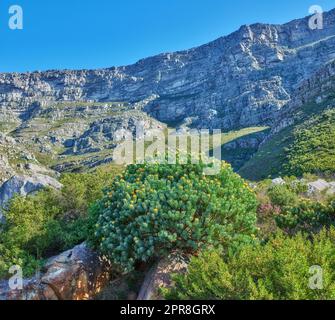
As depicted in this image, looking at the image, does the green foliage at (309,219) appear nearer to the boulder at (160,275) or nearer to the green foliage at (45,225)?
the boulder at (160,275)

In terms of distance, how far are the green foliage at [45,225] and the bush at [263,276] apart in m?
5.58

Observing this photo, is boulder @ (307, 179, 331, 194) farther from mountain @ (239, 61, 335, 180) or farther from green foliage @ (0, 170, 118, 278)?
mountain @ (239, 61, 335, 180)

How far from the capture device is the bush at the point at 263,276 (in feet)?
23.8

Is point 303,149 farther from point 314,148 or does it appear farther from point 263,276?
point 263,276

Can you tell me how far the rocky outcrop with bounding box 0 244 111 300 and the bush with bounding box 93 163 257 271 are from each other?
841mm

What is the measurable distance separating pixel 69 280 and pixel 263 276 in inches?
232

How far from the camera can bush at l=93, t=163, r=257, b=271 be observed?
10.5 metres

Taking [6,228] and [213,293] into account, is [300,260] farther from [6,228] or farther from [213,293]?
[6,228]

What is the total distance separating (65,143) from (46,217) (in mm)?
180123

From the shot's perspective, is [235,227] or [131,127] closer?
[235,227]

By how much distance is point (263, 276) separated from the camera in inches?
324
